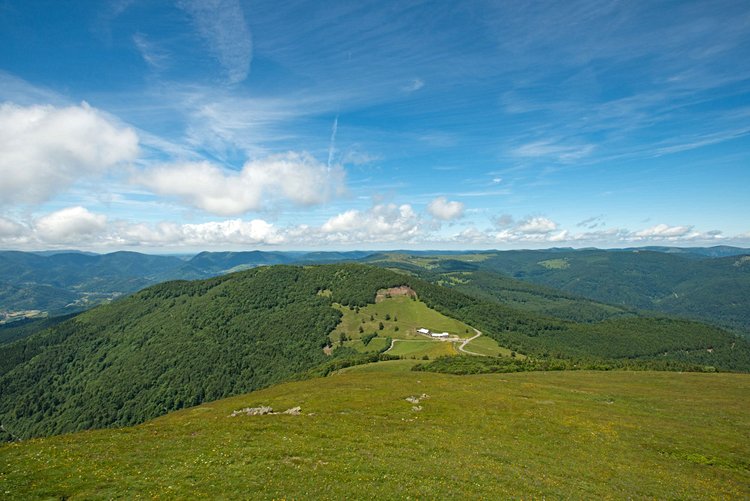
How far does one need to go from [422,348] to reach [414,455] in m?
137

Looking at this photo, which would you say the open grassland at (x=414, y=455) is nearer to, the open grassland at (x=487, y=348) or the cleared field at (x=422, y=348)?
the cleared field at (x=422, y=348)

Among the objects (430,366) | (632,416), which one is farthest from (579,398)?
(430,366)

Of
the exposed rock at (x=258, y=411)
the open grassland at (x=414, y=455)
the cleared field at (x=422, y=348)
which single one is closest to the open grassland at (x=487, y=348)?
the cleared field at (x=422, y=348)

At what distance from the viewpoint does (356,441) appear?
40375 millimetres

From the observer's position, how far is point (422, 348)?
170625mm

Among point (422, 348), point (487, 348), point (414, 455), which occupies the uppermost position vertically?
point (414, 455)

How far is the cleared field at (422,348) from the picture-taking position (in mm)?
155413

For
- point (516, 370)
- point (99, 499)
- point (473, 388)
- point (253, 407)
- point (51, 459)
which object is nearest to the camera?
point (99, 499)

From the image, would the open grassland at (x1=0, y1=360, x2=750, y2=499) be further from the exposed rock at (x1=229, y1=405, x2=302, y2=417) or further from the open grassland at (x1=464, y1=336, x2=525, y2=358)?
the open grassland at (x1=464, y1=336, x2=525, y2=358)

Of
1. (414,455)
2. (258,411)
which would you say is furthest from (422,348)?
(414,455)

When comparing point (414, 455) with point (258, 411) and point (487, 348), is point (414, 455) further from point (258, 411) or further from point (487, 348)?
point (487, 348)

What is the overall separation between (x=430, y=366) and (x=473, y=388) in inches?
1902

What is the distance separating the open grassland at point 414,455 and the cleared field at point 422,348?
302 ft

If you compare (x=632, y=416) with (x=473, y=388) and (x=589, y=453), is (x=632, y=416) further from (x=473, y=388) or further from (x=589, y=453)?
(x=473, y=388)
